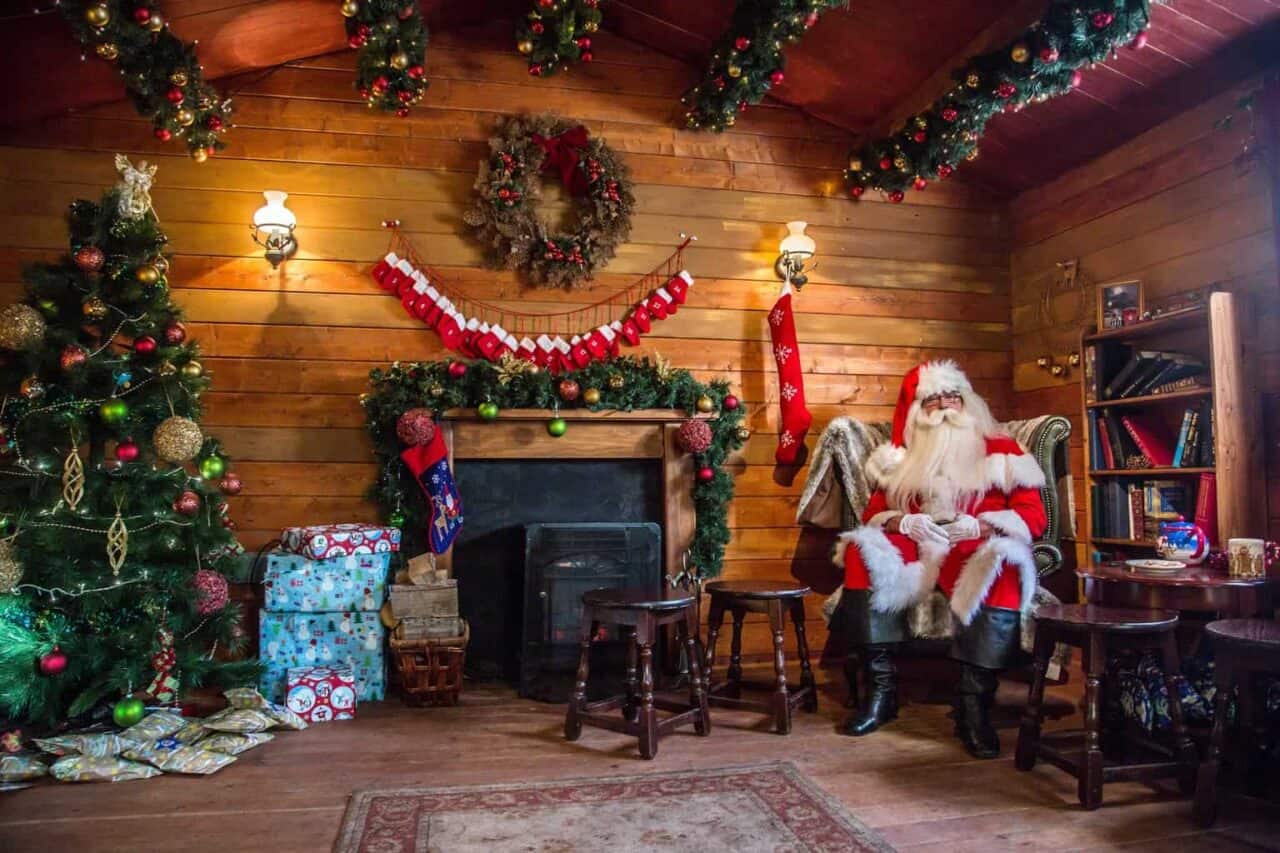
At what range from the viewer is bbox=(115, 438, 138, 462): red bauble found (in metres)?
3.03

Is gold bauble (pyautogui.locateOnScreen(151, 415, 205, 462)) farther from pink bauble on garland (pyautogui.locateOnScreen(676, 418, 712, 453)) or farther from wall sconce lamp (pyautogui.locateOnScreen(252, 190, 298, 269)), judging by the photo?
pink bauble on garland (pyautogui.locateOnScreen(676, 418, 712, 453))

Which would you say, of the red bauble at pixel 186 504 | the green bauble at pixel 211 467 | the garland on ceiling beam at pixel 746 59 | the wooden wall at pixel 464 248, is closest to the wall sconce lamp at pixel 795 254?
the wooden wall at pixel 464 248

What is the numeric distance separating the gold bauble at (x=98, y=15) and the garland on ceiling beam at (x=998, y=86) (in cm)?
300

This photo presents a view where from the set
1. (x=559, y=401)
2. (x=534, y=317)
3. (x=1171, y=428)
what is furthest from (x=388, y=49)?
(x=1171, y=428)

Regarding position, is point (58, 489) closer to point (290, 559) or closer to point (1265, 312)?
point (290, 559)

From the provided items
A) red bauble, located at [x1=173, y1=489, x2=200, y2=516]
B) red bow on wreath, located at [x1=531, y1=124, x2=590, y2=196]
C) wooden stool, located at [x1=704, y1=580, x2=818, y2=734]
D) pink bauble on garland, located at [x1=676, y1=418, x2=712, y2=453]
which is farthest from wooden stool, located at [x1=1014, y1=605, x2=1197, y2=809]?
red bauble, located at [x1=173, y1=489, x2=200, y2=516]

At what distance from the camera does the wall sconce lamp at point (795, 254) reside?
4.14 metres

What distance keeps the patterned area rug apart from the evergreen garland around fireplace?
1517 mm

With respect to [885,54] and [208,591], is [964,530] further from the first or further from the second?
[208,591]

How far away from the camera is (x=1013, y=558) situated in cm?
281

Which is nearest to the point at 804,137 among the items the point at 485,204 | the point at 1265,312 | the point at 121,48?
the point at 485,204

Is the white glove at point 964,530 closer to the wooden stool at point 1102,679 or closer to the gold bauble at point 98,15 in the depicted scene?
the wooden stool at point 1102,679

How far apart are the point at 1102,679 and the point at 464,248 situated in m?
3.05

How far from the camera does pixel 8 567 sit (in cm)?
280
